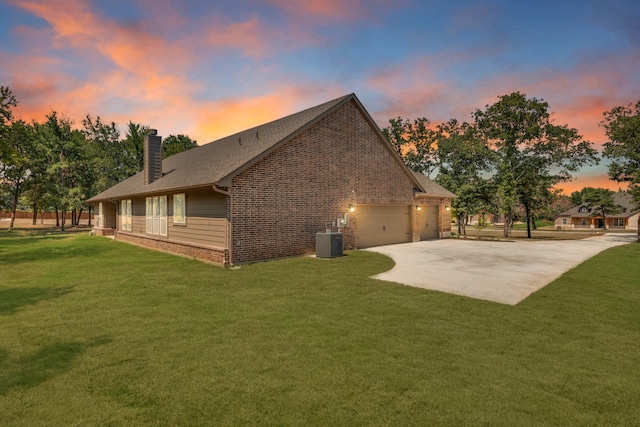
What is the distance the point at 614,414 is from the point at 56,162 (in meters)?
51.9

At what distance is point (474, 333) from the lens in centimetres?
564

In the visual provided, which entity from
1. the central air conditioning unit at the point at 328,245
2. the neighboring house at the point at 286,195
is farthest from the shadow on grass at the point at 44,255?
the central air conditioning unit at the point at 328,245

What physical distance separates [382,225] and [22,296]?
1636 cm

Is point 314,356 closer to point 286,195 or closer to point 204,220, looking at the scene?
point 286,195

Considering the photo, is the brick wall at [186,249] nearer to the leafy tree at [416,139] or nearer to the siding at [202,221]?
the siding at [202,221]

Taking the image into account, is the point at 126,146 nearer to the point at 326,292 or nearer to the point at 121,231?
the point at 121,231

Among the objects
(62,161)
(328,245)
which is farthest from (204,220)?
(62,161)

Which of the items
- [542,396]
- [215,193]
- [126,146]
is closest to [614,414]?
[542,396]

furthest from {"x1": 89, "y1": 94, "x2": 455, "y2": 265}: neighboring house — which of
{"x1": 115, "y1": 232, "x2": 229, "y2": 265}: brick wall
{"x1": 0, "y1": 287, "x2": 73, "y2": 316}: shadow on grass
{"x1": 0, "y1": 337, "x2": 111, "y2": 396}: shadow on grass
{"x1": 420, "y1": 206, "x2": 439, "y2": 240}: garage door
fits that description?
{"x1": 0, "y1": 337, "x2": 111, "y2": 396}: shadow on grass

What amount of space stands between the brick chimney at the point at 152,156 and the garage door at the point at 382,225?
43.0ft

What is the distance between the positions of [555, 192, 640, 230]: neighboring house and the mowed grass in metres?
80.3

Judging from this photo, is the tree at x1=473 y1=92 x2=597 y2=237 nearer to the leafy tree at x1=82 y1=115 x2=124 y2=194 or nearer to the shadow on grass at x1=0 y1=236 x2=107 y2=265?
the shadow on grass at x1=0 y1=236 x2=107 y2=265

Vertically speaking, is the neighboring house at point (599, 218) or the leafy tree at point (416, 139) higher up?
the leafy tree at point (416, 139)

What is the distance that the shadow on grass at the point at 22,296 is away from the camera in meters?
7.19
